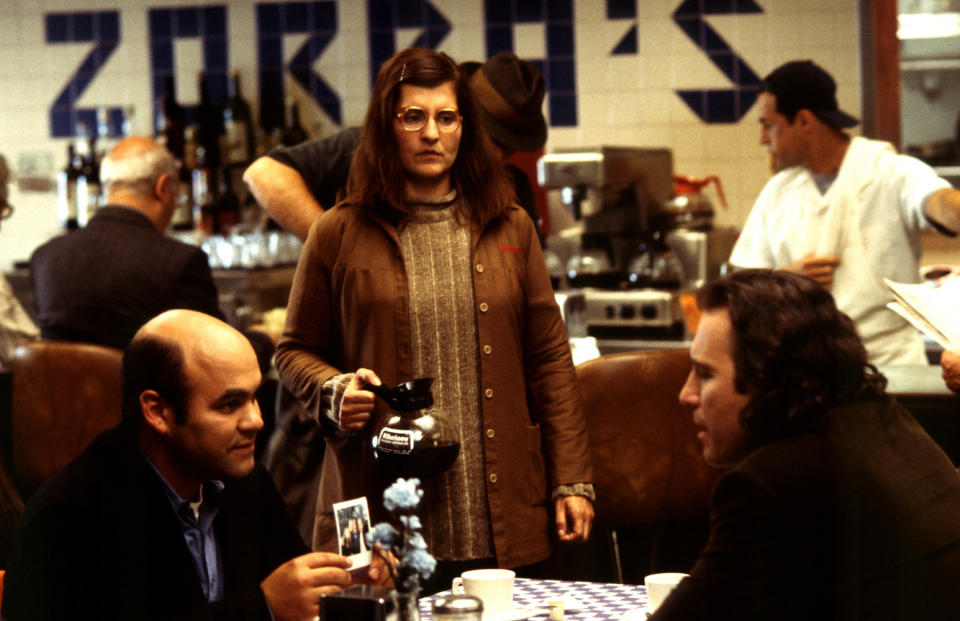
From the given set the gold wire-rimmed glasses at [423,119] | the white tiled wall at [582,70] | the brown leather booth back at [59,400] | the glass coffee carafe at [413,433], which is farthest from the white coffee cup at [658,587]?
the white tiled wall at [582,70]

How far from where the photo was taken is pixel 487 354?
8.06ft

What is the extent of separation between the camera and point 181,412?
1914 mm

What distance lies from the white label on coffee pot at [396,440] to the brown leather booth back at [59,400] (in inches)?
54.7

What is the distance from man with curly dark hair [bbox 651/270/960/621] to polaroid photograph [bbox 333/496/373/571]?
16.1 inches

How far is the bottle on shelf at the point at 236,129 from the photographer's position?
5730 millimetres

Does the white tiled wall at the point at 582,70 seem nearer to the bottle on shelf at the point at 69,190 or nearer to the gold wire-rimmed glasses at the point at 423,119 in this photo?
the bottle on shelf at the point at 69,190

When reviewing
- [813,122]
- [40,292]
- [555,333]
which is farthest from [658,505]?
[40,292]

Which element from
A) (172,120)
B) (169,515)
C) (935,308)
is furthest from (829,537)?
(172,120)

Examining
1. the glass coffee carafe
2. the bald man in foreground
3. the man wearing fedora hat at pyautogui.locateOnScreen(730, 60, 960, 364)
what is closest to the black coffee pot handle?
the glass coffee carafe

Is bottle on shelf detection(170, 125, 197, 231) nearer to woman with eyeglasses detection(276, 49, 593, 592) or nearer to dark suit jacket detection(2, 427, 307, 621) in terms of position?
woman with eyeglasses detection(276, 49, 593, 592)

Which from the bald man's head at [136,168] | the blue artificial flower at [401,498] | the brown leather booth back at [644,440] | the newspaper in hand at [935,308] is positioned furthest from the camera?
the bald man's head at [136,168]

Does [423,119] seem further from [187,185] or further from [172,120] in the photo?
[172,120]

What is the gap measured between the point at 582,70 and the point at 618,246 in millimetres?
1198

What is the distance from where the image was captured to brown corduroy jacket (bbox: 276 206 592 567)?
96.6 inches
